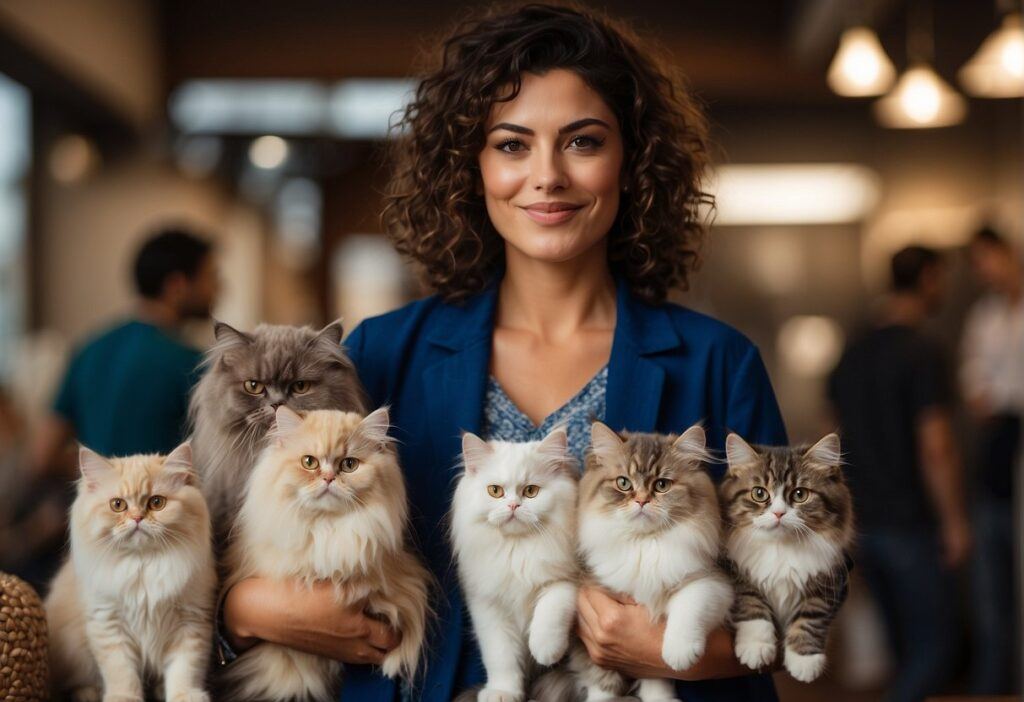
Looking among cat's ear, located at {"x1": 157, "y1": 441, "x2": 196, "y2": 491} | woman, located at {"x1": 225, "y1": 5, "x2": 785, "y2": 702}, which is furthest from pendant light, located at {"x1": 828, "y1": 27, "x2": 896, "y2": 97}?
cat's ear, located at {"x1": 157, "y1": 441, "x2": 196, "y2": 491}

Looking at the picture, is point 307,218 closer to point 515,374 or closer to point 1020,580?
point 1020,580

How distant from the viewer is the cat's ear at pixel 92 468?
5.44ft

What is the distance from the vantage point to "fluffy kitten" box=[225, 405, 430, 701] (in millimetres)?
1633

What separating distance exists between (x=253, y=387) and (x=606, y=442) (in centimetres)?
60

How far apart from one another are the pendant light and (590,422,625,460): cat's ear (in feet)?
14.0

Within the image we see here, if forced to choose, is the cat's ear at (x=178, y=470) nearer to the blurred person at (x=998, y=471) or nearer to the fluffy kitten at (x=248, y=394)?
the fluffy kitten at (x=248, y=394)

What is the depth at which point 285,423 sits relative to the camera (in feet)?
5.40

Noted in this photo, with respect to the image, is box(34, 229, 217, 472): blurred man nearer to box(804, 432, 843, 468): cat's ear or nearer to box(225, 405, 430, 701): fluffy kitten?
box(225, 405, 430, 701): fluffy kitten

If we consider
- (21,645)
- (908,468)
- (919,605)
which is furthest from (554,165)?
(919,605)

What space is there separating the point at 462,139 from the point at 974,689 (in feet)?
13.9

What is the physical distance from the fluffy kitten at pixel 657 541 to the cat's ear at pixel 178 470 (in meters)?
0.64

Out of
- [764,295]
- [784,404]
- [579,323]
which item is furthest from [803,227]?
[579,323]

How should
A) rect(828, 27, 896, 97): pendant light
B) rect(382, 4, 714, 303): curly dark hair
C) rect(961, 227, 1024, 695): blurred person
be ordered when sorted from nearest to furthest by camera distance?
rect(382, 4, 714, 303): curly dark hair, rect(961, 227, 1024, 695): blurred person, rect(828, 27, 896, 97): pendant light

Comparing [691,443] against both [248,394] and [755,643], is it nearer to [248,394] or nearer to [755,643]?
[755,643]
